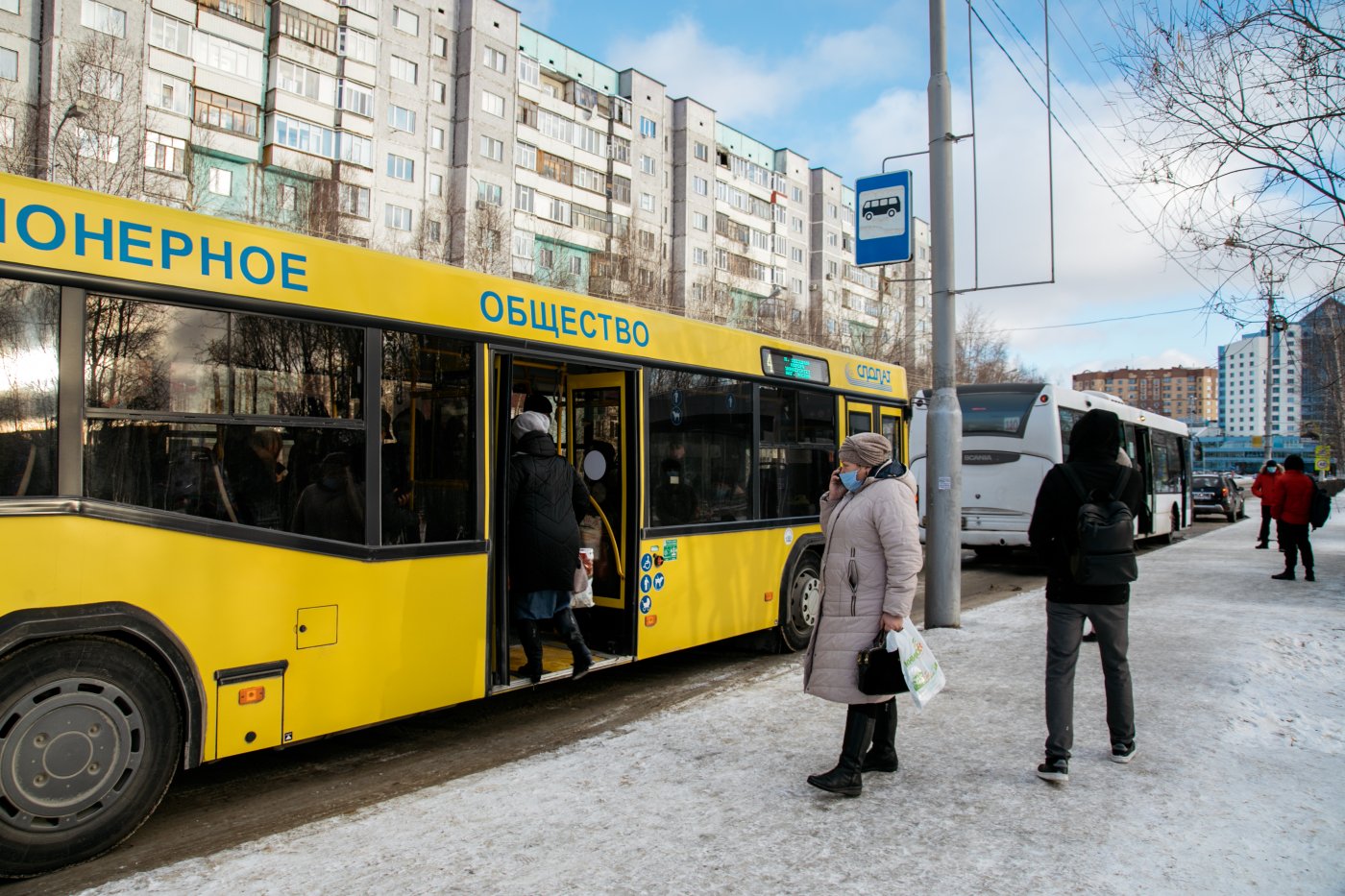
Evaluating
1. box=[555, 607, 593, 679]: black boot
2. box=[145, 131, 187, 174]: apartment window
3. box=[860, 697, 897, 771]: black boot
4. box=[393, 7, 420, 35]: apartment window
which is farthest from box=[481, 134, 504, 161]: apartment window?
box=[860, 697, 897, 771]: black boot

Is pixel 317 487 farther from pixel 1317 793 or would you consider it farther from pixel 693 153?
pixel 693 153

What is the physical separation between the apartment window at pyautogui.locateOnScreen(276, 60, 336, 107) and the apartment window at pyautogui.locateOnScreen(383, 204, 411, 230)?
4682 millimetres

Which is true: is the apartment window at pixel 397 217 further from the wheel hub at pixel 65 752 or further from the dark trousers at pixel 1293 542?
the wheel hub at pixel 65 752

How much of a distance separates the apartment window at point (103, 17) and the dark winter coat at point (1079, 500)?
30.4 meters

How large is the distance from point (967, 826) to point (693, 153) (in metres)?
56.0

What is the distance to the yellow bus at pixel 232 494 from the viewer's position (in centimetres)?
365

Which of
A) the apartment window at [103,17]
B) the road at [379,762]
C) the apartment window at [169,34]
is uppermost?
the apartment window at [169,34]

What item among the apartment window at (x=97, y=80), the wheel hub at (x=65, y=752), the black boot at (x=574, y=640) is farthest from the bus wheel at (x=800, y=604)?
the apartment window at (x=97, y=80)

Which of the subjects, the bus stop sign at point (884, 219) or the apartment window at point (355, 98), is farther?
the apartment window at point (355, 98)

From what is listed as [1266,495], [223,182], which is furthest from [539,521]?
[223,182]

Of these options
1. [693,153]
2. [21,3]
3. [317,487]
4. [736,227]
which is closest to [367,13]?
[21,3]

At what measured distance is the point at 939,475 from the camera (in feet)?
31.0

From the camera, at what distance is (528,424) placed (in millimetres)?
5969

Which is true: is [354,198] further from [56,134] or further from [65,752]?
[65,752]
